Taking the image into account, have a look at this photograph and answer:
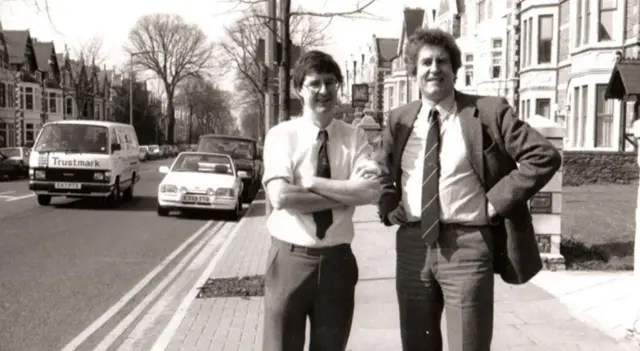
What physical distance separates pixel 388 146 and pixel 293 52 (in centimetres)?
507

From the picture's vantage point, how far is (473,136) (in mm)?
3434

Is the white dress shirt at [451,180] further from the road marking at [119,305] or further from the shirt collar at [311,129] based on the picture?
the road marking at [119,305]

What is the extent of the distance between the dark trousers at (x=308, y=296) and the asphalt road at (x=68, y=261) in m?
3.03

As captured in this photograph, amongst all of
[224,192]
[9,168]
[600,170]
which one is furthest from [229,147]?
[9,168]

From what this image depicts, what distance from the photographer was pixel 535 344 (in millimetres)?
5293

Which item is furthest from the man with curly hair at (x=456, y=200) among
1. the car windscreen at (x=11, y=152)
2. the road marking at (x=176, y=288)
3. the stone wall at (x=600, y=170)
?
the car windscreen at (x=11, y=152)

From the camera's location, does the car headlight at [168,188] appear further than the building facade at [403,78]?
No

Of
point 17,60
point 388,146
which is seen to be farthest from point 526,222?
point 17,60

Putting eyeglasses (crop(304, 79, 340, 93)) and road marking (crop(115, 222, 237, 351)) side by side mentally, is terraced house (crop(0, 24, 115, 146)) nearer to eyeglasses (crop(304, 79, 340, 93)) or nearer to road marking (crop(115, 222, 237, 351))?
road marking (crop(115, 222, 237, 351))

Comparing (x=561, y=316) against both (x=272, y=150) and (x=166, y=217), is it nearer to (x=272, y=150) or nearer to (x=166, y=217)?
(x=272, y=150)

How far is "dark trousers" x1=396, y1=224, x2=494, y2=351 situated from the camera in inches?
134

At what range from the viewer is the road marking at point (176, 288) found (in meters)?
6.00

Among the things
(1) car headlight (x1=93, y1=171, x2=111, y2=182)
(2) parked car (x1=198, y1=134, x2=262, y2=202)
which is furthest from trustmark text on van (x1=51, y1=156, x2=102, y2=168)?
(2) parked car (x1=198, y1=134, x2=262, y2=202)

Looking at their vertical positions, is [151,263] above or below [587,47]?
below
